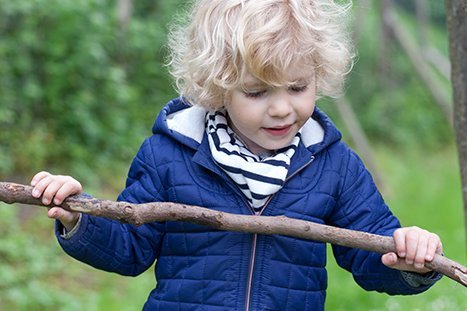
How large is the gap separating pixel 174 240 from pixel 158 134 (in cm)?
30

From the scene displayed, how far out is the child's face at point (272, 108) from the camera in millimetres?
2404

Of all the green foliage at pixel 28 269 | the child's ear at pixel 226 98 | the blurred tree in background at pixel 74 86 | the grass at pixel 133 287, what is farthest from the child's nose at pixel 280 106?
the blurred tree in background at pixel 74 86

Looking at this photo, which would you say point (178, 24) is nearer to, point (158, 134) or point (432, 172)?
point (158, 134)

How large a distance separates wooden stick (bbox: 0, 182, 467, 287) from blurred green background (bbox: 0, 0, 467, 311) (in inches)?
103

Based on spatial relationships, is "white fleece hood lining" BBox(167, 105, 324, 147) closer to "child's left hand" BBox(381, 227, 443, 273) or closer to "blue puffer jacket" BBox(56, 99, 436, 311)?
"blue puffer jacket" BBox(56, 99, 436, 311)

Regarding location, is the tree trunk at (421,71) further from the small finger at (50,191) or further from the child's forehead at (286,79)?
the small finger at (50,191)

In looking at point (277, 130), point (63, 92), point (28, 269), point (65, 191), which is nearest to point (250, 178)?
point (277, 130)

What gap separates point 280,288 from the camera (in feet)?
8.11

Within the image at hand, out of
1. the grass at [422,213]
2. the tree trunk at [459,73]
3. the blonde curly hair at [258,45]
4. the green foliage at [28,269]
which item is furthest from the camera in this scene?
the green foliage at [28,269]

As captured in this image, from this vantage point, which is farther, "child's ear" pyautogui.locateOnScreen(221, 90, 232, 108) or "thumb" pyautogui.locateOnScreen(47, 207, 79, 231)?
"child's ear" pyautogui.locateOnScreen(221, 90, 232, 108)

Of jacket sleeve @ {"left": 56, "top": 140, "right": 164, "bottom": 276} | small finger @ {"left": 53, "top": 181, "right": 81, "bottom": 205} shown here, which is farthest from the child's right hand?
jacket sleeve @ {"left": 56, "top": 140, "right": 164, "bottom": 276}

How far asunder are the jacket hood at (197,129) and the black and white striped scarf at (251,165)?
0.05m

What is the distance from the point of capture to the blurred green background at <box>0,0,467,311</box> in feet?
17.8

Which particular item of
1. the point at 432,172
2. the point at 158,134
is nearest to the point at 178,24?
the point at 158,134
